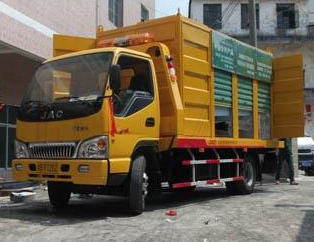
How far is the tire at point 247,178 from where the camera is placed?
554 inches

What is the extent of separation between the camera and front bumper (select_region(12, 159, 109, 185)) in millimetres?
9297

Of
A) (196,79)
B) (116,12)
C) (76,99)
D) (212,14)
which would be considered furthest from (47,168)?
(212,14)

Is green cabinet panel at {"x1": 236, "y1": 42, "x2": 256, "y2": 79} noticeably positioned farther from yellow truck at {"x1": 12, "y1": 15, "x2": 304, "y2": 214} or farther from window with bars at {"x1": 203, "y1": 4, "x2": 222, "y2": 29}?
window with bars at {"x1": 203, "y1": 4, "x2": 222, "y2": 29}

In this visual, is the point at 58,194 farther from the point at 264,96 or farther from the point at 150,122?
the point at 264,96

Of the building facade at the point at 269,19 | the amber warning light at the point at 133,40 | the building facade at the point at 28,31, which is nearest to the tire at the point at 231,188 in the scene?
the amber warning light at the point at 133,40

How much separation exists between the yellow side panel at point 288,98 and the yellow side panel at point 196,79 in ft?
12.4

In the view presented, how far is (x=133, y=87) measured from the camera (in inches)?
412

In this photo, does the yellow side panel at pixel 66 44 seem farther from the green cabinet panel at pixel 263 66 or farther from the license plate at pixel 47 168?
the green cabinet panel at pixel 263 66

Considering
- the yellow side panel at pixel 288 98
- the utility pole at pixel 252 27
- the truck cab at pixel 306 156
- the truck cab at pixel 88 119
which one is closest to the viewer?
the truck cab at pixel 88 119

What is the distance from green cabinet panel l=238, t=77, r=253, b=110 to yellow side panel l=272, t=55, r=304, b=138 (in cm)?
138

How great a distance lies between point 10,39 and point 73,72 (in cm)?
644

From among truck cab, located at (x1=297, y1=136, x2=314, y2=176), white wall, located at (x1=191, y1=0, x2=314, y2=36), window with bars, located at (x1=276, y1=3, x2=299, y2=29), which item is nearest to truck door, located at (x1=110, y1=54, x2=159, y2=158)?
truck cab, located at (x1=297, y1=136, x2=314, y2=176)

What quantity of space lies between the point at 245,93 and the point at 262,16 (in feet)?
108

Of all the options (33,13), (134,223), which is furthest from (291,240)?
(33,13)
